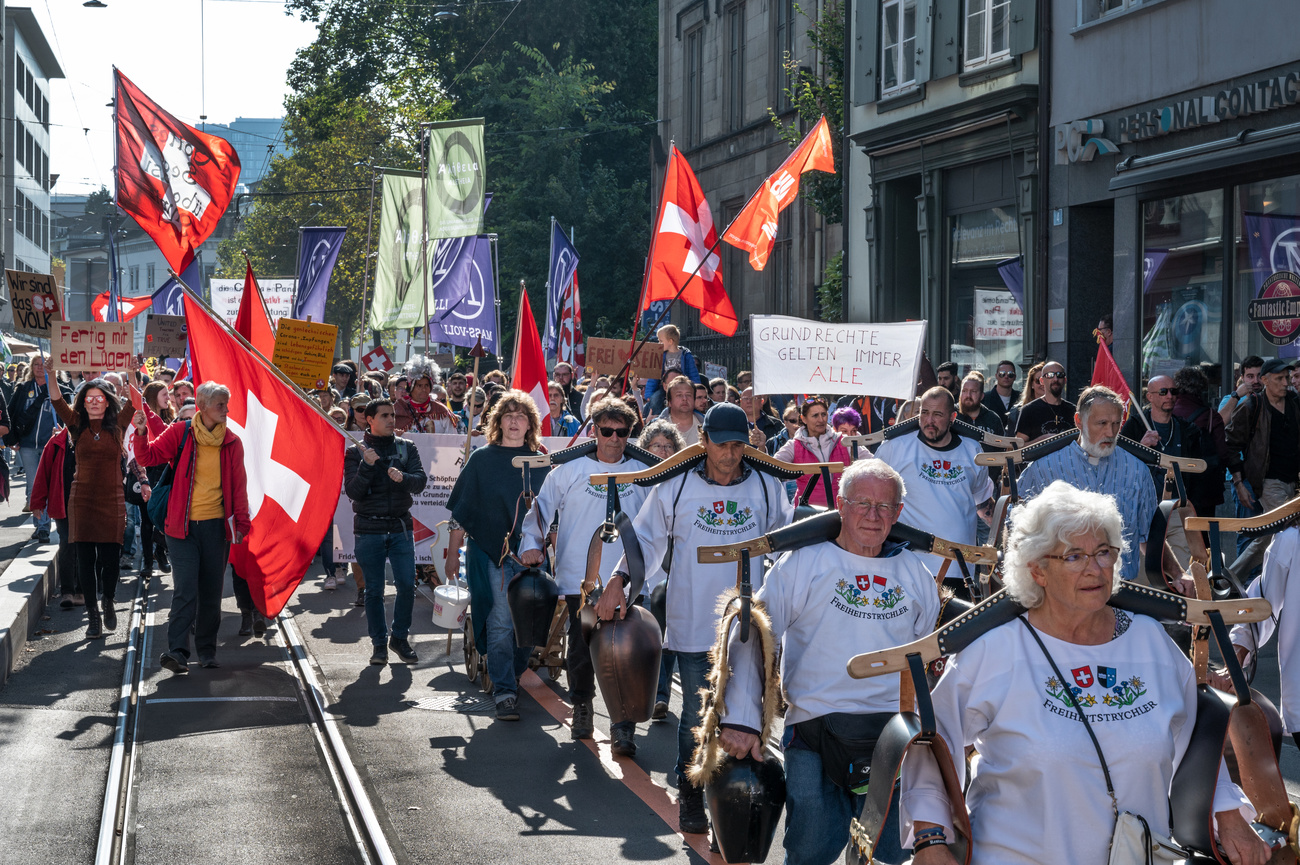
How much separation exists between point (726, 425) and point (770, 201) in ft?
30.5

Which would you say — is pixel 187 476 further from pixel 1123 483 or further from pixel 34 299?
pixel 34 299

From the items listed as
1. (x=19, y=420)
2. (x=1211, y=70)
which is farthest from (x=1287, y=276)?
(x=19, y=420)

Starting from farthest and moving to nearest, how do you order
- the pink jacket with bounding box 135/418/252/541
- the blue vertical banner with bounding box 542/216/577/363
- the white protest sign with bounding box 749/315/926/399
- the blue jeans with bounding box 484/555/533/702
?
the blue vertical banner with bounding box 542/216/577/363
the white protest sign with bounding box 749/315/926/399
the pink jacket with bounding box 135/418/252/541
the blue jeans with bounding box 484/555/533/702

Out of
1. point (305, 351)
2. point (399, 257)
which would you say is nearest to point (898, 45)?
point (399, 257)

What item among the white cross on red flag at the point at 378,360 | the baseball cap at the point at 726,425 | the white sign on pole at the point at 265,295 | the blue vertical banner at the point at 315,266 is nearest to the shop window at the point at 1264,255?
the baseball cap at the point at 726,425

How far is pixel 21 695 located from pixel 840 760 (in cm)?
637

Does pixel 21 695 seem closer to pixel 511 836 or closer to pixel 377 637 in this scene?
pixel 377 637

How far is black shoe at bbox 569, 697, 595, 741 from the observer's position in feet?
26.4

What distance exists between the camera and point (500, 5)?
1725 inches

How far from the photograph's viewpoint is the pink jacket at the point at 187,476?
978 cm

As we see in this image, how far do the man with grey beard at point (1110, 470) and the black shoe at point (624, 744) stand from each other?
2368 millimetres

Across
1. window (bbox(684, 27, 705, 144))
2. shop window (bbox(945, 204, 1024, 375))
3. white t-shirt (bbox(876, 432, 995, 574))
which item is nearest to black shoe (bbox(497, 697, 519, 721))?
white t-shirt (bbox(876, 432, 995, 574))

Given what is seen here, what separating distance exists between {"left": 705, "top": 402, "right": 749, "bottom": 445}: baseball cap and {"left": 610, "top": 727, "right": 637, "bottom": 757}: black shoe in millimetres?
2050

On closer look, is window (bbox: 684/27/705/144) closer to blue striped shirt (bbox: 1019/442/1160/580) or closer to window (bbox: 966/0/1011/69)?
window (bbox: 966/0/1011/69)
